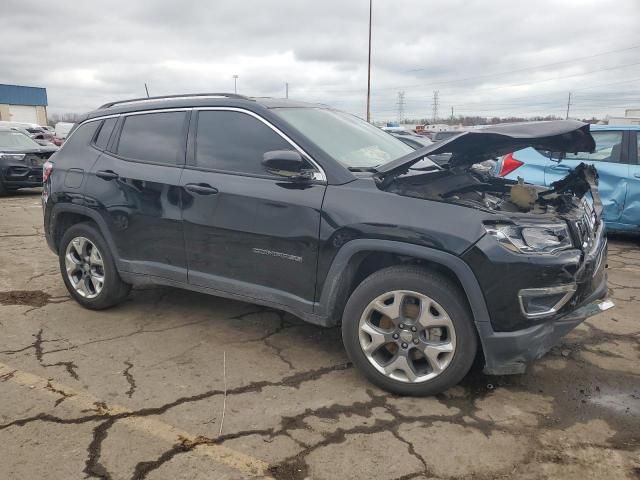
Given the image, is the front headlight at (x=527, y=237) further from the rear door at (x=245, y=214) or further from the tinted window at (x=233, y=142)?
the tinted window at (x=233, y=142)

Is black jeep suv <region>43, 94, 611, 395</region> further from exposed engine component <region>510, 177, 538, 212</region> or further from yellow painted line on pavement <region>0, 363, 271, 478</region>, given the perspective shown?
yellow painted line on pavement <region>0, 363, 271, 478</region>

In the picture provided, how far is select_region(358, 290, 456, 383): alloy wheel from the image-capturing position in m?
3.01

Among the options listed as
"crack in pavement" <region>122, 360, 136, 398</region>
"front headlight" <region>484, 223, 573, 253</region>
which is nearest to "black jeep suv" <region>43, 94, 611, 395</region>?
"front headlight" <region>484, 223, 573, 253</region>

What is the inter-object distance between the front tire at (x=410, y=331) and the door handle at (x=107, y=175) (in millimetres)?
2274

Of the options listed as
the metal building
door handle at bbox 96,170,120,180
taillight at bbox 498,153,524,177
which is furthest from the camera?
the metal building

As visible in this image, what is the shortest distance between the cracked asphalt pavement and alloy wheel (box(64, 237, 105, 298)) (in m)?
0.29

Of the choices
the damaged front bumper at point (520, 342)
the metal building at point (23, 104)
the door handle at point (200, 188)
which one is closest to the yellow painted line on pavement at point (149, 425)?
the damaged front bumper at point (520, 342)

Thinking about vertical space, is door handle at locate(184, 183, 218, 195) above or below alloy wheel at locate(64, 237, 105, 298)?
above

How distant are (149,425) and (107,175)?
7.35 feet

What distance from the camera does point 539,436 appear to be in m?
2.77

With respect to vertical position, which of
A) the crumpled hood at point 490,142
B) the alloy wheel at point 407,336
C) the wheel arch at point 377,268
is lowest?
the alloy wheel at point 407,336

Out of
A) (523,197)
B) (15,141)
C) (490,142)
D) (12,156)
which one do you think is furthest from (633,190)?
(15,141)

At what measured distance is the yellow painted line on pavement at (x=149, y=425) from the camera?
2.54 metres

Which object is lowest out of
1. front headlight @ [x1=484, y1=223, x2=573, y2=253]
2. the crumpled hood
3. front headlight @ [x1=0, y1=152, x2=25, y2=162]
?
front headlight @ [x1=484, y1=223, x2=573, y2=253]
